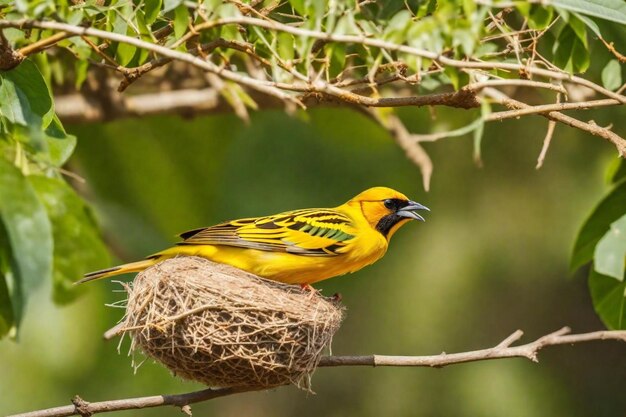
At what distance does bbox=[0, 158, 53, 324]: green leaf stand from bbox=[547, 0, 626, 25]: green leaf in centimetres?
148

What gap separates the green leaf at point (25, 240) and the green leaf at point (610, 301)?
7.85 feet

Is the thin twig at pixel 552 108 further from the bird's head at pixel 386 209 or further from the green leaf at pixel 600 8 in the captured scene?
the bird's head at pixel 386 209

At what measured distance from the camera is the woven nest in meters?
4.07

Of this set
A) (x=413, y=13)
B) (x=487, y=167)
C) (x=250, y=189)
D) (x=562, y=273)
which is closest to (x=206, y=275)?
(x=413, y=13)

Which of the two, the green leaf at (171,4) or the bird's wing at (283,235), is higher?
the green leaf at (171,4)

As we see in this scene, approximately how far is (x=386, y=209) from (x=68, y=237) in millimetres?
1659

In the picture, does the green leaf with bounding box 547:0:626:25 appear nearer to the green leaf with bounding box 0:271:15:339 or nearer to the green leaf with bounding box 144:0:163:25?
the green leaf with bounding box 144:0:163:25

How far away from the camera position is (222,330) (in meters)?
4.07

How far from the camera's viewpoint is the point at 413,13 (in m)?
3.36

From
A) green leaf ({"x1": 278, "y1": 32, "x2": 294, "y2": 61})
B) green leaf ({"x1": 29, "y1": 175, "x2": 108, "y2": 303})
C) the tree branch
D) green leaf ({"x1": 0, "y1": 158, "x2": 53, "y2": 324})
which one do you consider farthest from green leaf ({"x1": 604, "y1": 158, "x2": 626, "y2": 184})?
green leaf ({"x1": 0, "y1": 158, "x2": 53, "y2": 324})

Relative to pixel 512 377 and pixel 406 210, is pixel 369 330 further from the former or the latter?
pixel 406 210

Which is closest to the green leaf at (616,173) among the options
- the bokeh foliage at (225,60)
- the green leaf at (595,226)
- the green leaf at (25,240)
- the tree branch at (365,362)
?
the bokeh foliage at (225,60)

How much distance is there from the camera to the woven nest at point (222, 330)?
4.07 meters

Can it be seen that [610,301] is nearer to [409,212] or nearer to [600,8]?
[409,212]
